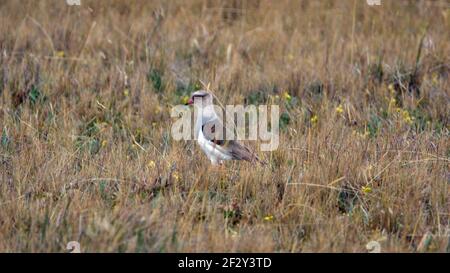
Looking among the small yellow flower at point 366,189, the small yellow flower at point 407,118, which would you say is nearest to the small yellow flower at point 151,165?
the small yellow flower at point 366,189

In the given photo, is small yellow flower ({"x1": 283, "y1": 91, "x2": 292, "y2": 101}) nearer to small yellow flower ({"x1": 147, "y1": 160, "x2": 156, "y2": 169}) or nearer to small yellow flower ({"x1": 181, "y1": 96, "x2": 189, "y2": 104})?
small yellow flower ({"x1": 181, "y1": 96, "x2": 189, "y2": 104})

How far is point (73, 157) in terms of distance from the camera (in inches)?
234

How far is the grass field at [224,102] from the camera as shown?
4.88 metres

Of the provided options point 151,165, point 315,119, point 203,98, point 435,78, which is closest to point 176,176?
point 151,165

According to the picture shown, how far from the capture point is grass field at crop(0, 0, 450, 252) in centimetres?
488

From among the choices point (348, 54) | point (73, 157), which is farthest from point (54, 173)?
point (348, 54)

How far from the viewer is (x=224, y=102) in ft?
24.2

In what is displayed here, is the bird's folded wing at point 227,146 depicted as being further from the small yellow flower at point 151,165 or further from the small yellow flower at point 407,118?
the small yellow flower at point 407,118

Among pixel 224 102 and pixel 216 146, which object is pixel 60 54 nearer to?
pixel 224 102

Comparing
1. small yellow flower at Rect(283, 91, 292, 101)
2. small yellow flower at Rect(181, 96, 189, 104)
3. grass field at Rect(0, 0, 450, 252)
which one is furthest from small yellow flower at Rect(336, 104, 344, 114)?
small yellow flower at Rect(181, 96, 189, 104)
